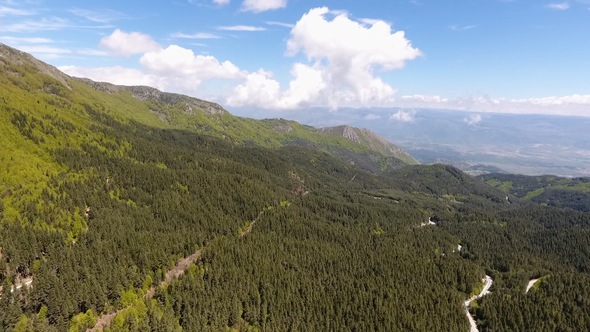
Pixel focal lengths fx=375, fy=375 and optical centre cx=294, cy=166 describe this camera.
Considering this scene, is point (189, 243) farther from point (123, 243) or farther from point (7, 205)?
point (7, 205)

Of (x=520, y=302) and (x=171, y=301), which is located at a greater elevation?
(x=171, y=301)

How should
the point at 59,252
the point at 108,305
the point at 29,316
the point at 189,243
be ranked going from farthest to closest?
the point at 189,243
the point at 59,252
the point at 108,305
the point at 29,316

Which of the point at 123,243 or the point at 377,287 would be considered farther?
the point at 377,287

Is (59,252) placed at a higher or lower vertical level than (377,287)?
higher

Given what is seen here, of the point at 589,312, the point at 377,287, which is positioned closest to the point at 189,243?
the point at 377,287

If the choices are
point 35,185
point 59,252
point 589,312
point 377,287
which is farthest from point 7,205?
point 589,312

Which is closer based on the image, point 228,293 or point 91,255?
point 91,255

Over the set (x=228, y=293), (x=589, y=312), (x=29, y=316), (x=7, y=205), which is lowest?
(x=589, y=312)

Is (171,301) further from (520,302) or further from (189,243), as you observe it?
(520,302)

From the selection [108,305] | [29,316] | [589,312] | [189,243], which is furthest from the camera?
[189,243]
